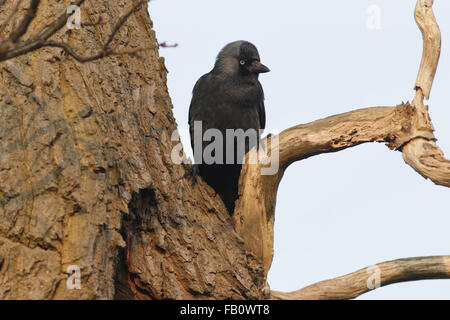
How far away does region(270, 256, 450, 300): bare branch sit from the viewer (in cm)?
352

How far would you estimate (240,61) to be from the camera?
5586 mm

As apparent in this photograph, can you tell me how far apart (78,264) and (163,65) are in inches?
72.3

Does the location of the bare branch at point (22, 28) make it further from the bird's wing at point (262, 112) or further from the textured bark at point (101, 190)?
the bird's wing at point (262, 112)

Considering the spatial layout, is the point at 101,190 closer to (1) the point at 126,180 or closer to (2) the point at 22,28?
(1) the point at 126,180

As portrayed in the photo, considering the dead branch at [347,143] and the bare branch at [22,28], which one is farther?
the dead branch at [347,143]

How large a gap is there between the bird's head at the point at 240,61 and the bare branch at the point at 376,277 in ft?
8.43

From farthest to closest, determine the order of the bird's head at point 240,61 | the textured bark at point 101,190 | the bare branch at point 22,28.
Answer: the bird's head at point 240,61 < the textured bark at point 101,190 < the bare branch at point 22,28

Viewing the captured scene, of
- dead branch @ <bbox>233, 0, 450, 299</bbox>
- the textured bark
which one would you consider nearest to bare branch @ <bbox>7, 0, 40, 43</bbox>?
the textured bark

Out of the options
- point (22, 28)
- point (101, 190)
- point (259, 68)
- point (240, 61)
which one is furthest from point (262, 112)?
point (22, 28)

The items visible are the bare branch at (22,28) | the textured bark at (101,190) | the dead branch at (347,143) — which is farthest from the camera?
the dead branch at (347,143)

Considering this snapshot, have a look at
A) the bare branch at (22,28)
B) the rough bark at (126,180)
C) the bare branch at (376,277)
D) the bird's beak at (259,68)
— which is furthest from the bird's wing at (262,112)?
the bare branch at (22,28)

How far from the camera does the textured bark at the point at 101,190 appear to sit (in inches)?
115
